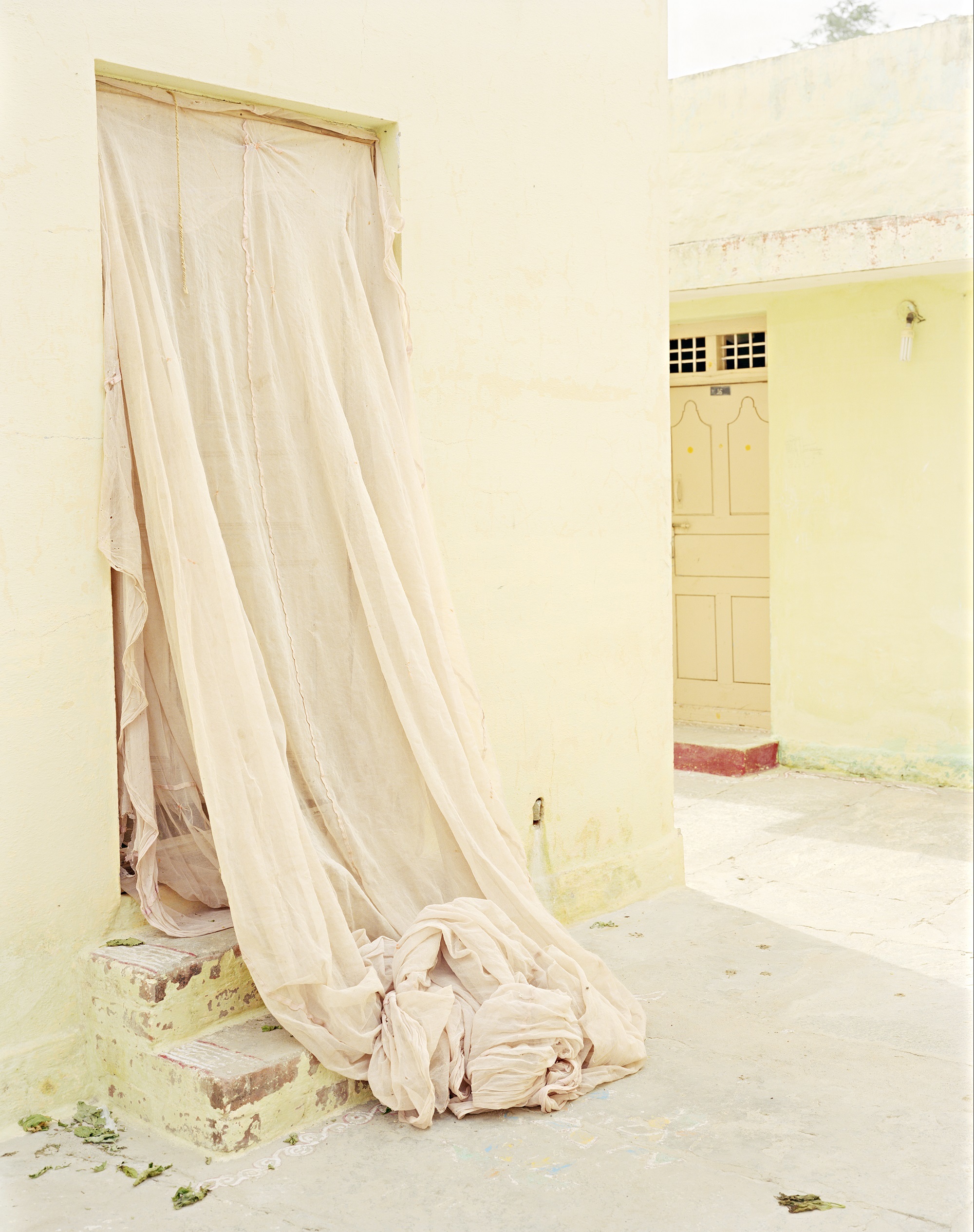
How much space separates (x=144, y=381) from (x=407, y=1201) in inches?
91.1

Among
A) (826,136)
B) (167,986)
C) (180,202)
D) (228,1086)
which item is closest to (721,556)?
(826,136)

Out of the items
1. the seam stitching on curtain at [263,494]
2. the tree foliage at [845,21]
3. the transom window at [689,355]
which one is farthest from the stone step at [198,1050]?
the tree foliage at [845,21]

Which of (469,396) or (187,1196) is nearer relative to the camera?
(187,1196)

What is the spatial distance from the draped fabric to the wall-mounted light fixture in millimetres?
4016

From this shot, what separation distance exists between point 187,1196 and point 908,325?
20.3 feet

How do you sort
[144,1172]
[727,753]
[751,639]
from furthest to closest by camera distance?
[751,639] < [727,753] < [144,1172]

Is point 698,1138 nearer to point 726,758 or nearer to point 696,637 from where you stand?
point 726,758

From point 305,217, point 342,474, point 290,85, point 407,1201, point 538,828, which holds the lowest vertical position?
point 407,1201

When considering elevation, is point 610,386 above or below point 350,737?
above

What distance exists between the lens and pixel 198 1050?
11.3 feet

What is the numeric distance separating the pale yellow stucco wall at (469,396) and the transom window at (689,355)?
3.21 meters

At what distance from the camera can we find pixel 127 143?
3.75 metres

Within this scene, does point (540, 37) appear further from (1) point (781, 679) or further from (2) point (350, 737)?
(1) point (781, 679)

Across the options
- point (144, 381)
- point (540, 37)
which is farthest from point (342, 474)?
point (540, 37)
